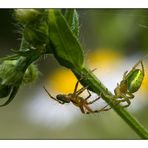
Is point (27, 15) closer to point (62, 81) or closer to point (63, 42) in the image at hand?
point (63, 42)

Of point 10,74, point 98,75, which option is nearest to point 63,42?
point 10,74

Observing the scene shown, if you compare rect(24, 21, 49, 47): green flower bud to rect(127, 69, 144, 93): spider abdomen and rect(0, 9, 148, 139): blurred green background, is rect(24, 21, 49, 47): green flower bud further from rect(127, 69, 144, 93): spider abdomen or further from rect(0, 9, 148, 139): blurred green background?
rect(0, 9, 148, 139): blurred green background

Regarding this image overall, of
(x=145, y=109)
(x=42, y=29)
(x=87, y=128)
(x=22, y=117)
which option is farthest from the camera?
(x=22, y=117)

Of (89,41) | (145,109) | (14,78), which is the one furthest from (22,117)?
(14,78)

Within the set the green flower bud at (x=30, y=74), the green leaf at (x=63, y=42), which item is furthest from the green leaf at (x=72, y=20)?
the green flower bud at (x=30, y=74)

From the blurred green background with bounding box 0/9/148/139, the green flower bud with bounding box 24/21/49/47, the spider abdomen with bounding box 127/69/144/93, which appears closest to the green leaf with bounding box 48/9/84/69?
the green flower bud with bounding box 24/21/49/47

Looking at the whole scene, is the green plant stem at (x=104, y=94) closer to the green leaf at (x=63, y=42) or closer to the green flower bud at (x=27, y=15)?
the green leaf at (x=63, y=42)

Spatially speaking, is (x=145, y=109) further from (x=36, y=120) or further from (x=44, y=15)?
(x=44, y=15)
